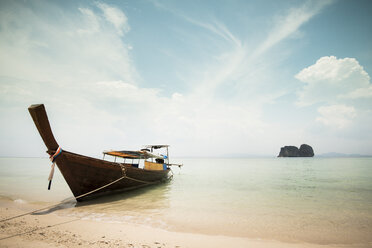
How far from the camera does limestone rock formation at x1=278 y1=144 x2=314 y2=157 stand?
15562cm

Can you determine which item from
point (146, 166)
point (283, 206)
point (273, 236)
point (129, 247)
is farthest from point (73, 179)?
point (283, 206)

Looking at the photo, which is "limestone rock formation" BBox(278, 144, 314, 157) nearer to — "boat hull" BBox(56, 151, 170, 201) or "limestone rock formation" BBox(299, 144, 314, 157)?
"limestone rock formation" BBox(299, 144, 314, 157)

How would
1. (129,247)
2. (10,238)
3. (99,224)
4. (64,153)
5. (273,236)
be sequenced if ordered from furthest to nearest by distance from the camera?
1. (64,153)
2. (99,224)
3. (273,236)
4. (10,238)
5. (129,247)

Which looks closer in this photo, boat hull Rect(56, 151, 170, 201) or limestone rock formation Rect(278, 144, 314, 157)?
boat hull Rect(56, 151, 170, 201)

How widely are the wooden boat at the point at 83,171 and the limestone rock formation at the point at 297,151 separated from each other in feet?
616

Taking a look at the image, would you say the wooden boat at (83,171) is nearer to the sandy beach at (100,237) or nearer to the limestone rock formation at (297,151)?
the sandy beach at (100,237)

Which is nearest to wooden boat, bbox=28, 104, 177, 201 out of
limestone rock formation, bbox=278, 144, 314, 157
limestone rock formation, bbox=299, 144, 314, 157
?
limestone rock formation, bbox=299, 144, 314, 157

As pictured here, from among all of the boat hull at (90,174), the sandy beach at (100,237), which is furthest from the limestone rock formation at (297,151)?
the sandy beach at (100,237)

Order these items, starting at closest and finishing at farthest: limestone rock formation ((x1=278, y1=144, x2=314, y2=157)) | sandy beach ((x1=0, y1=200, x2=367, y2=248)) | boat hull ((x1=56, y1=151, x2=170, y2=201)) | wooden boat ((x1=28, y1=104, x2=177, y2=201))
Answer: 1. sandy beach ((x1=0, y1=200, x2=367, y2=248))
2. wooden boat ((x1=28, y1=104, x2=177, y2=201))
3. boat hull ((x1=56, y1=151, x2=170, y2=201))
4. limestone rock formation ((x1=278, y1=144, x2=314, y2=157))

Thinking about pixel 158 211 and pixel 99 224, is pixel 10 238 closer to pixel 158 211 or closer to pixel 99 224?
pixel 99 224

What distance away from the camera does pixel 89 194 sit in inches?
368

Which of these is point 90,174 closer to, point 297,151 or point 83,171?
point 83,171

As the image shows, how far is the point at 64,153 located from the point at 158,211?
5498mm

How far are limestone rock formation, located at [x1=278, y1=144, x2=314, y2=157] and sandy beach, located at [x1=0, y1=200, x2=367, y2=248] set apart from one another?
18904cm
